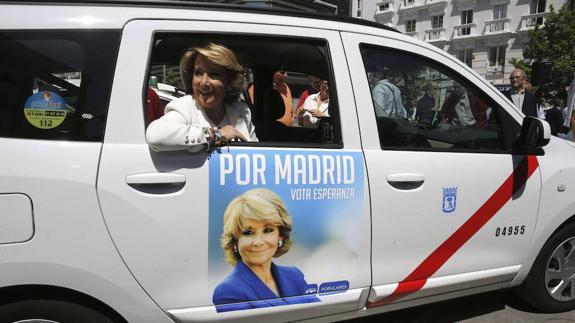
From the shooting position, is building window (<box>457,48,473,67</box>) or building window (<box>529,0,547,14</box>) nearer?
building window (<box>529,0,547,14</box>)

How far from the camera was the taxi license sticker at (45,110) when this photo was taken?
1.69 m

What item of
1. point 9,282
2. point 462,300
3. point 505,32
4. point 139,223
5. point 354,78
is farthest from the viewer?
point 505,32

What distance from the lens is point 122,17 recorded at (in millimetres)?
1821

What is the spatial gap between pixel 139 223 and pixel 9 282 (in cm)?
50

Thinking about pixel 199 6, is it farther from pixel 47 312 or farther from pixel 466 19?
pixel 466 19

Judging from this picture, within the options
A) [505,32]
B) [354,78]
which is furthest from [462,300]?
[505,32]

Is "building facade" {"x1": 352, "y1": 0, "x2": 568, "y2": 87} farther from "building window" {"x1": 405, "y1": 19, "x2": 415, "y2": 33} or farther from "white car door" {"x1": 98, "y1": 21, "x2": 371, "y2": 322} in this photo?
"white car door" {"x1": 98, "y1": 21, "x2": 371, "y2": 322}

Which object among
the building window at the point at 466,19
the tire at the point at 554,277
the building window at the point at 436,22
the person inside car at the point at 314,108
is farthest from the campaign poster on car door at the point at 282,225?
the building window at the point at 436,22

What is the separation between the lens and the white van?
1.67m

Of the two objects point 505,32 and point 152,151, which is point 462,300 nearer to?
point 152,151

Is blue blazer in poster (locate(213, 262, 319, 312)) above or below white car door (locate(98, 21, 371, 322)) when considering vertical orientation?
below

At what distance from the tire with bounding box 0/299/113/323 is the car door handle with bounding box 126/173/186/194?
1.76ft

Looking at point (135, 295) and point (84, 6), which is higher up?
point (84, 6)

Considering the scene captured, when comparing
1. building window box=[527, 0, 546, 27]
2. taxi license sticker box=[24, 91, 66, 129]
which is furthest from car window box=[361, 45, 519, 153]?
building window box=[527, 0, 546, 27]
